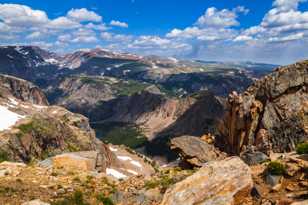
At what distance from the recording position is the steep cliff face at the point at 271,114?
155 feet

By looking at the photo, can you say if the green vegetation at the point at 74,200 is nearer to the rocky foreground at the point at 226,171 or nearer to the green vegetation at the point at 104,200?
the rocky foreground at the point at 226,171

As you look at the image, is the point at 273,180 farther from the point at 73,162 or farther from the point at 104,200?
the point at 73,162

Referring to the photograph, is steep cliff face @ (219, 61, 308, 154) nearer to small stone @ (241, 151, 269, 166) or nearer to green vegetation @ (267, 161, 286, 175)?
small stone @ (241, 151, 269, 166)

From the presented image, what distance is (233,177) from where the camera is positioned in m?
23.2

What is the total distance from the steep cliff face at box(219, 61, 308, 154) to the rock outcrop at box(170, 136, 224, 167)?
108 inches

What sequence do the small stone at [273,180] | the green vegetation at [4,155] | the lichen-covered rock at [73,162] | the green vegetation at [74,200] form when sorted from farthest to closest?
the green vegetation at [4,155]
the lichen-covered rock at [73,162]
the green vegetation at [74,200]
the small stone at [273,180]

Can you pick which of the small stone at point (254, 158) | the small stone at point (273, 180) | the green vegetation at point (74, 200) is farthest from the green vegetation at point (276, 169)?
the green vegetation at point (74, 200)

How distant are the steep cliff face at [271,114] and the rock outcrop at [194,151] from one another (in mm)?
2734

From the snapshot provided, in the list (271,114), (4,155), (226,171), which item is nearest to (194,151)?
(271,114)

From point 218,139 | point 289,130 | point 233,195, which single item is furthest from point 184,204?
point 218,139

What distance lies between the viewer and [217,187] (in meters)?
22.8

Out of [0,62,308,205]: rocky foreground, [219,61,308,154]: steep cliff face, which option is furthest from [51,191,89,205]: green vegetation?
[219,61,308,154]: steep cliff face

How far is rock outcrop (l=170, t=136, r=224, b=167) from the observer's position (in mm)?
54469

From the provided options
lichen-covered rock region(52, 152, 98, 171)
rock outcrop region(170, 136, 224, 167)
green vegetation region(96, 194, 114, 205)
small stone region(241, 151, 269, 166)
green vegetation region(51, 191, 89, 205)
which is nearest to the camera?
green vegetation region(51, 191, 89, 205)
